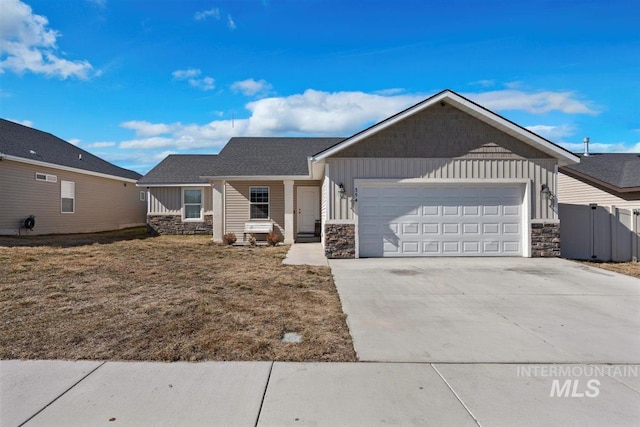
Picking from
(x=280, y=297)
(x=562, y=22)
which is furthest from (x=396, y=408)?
(x=562, y=22)

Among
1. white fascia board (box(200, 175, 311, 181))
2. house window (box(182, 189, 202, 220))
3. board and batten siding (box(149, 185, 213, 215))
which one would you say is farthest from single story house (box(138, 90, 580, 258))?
house window (box(182, 189, 202, 220))

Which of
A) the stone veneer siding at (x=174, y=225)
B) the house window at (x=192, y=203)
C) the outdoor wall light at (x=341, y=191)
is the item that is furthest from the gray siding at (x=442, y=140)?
the house window at (x=192, y=203)

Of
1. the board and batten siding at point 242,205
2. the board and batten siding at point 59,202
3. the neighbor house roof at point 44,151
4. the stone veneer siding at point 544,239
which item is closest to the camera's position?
the stone veneer siding at point 544,239

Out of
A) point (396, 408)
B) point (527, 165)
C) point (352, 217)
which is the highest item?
point (527, 165)

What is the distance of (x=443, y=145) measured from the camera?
10.9 metres

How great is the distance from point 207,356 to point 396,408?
205cm

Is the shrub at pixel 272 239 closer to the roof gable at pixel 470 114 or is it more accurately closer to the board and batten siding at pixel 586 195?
the roof gable at pixel 470 114

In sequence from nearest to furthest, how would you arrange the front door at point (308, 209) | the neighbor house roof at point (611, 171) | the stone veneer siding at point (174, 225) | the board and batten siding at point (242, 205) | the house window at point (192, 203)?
1. the neighbor house roof at point (611, 171)
2. the board and batten siding at point (242, 205)
3. the front door at point (308, 209)
4. the stone veneer siding at point (174, 225)
5. the house window at point (192, 203)

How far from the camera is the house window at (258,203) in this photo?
50.2 feet

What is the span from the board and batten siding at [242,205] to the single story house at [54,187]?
26.6ft

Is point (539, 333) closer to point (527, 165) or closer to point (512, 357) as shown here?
point (512, 357)

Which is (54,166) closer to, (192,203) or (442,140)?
(192,203)

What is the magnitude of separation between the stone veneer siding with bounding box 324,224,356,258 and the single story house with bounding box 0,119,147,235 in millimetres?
12750

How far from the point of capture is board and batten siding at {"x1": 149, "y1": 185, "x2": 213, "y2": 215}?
62.3ft
